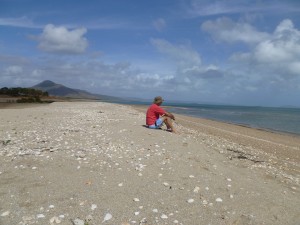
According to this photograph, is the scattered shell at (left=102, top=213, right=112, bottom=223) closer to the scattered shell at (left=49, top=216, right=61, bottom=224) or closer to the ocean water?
the scattered shell at (left=49, top=216, right=61, bottom=224)

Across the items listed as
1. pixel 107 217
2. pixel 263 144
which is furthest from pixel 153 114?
pixel 107 217

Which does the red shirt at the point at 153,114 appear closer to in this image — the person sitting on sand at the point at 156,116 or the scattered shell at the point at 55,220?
the person sitting on sand at the point at 156,116

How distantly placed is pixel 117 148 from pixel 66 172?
308 cm

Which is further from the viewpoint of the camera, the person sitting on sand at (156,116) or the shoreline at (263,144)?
the person sitting on sand at (156,116)

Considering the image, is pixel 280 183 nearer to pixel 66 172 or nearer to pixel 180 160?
pixel 180 160

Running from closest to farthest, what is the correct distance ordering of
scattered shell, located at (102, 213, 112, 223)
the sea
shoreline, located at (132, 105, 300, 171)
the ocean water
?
scattered shell, located at (102, 213, 112, 223), shoreline, located at (132, 105, 300, 171), the sea, the ocean water

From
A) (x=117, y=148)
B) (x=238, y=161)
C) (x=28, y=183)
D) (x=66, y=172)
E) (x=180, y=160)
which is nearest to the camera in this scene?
(x=28, y=183)

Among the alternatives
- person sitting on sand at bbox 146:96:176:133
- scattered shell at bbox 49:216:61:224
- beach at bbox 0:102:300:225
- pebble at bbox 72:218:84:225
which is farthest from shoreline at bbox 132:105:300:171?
scattered shell at bbox 49:216:61:224

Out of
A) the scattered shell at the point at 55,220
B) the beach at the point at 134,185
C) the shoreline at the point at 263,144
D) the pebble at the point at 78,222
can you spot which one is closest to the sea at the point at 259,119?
the shoreline at the point at 263,144

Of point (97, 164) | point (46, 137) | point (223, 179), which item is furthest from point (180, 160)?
point (46, 137)

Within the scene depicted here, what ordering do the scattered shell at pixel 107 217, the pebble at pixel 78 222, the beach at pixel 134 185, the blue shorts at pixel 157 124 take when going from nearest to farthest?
the pebble at pixel 78 222 → the scattered shell at pixel 107 217 → the beach at pixel 134 185 → the blue shorts at pixel 157 124

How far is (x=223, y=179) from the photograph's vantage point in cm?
955

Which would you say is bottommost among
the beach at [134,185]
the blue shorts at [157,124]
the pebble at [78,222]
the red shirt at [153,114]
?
the pebble at [78,222]

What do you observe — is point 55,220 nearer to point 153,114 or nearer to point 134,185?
point 134,185
